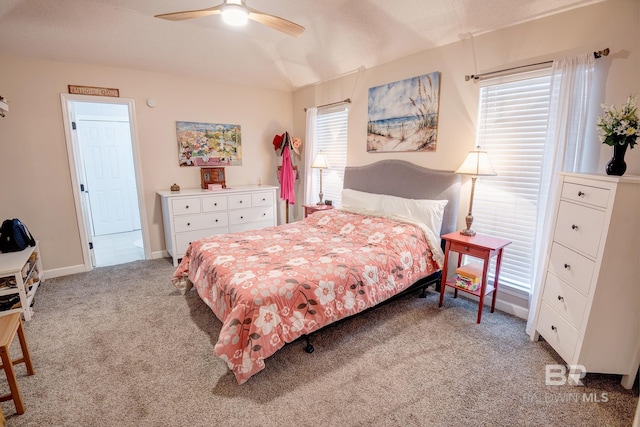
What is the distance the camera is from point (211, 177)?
4.47m

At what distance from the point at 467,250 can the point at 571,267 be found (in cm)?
74

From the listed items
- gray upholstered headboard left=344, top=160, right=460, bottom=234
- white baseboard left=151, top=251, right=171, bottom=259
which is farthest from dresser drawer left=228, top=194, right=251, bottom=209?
gray upholstered headboard left=344, top=160, right=460, bottom=234

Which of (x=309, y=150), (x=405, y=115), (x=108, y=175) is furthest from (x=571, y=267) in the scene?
(x=108, y=175)

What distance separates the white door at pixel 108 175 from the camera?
5.34 m

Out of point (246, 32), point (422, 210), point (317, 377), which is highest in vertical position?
point (246, 32)

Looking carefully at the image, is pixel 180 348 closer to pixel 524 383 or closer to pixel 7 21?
pixel 524 383

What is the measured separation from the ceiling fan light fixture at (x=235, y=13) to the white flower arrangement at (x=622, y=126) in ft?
7.99

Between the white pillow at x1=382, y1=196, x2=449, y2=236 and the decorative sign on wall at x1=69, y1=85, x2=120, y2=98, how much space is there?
3.60 metres

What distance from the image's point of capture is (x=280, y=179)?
16.7 ft

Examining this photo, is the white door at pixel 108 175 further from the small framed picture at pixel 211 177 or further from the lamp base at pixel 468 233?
the lamp base at pixel 468 233

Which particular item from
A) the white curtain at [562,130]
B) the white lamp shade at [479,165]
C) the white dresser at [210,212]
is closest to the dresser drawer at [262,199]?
the white dresser at [210,212]

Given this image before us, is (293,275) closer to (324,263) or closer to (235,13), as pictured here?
(324,263)

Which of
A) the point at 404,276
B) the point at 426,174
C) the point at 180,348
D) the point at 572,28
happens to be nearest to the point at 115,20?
the point at 180,348

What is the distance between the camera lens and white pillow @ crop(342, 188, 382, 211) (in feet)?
11.4
